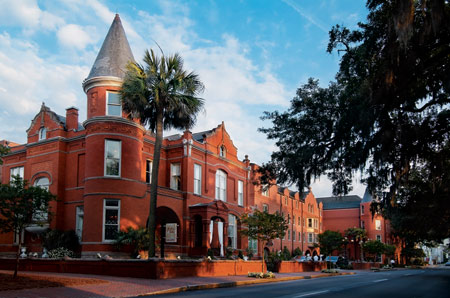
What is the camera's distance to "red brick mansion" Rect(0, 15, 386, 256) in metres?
28.9

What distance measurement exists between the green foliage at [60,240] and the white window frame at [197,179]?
Answer: 35.8 ft

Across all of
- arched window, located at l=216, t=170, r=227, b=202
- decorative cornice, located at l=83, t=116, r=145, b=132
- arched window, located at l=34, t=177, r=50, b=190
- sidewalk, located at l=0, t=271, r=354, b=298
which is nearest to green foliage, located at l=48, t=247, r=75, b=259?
arched window, located at l=34, t=177, r=50, b=190

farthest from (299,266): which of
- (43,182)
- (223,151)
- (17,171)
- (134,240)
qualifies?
(17,171)

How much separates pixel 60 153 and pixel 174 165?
30.4 feet

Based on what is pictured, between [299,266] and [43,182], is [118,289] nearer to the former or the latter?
[43,182]

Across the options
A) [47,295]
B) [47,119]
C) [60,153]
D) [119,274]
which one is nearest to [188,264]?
[119,274]

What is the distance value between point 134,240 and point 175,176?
10.2 metres

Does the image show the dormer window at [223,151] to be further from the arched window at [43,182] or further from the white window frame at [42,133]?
the arched window at [43,182]

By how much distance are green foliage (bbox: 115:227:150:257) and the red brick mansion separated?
2.50ft

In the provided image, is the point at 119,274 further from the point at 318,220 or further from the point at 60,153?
the point at 318,220

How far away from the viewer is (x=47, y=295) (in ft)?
47.4

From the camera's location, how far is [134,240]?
91.5 feet

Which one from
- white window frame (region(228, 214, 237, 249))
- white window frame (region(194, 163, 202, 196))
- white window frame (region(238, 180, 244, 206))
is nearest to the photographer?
white window frame (region(194, 163, 202, 196))

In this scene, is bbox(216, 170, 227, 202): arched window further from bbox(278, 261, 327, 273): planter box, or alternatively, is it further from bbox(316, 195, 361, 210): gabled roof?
bbox(316, 195, 361, 210): gabled roof
